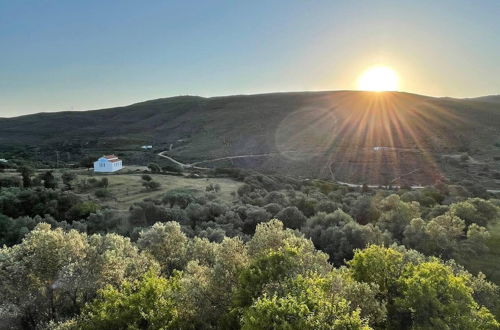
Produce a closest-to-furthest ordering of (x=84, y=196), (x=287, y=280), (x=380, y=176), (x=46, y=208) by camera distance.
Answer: (x=287, y=280)
(x=46, y=208)
(x=84, y=196)
(x=380, y=176)

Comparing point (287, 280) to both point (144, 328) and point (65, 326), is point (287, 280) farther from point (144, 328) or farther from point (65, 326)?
point (65, 326)

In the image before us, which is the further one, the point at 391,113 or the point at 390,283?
the point at 391,113

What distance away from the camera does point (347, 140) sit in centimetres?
13362

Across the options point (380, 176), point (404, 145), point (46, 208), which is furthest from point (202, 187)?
point (404, 145)

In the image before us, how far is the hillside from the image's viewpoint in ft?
332

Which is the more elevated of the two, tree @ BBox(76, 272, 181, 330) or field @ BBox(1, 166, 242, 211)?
tree @ BBox(76, 272, 181, 330)

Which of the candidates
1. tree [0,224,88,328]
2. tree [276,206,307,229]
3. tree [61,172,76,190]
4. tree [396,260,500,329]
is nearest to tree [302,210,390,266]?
tree [276,206,307,229]

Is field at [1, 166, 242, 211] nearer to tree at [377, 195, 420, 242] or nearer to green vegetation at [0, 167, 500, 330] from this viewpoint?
tree at [377, 195, 420, 242]

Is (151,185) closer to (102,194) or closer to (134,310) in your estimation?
(102,194)

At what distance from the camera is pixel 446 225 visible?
36.1m

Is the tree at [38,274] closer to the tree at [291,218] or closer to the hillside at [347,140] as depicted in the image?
the tree at [291,218]

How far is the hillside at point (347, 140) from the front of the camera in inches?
3989

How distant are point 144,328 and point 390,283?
40.1 ft

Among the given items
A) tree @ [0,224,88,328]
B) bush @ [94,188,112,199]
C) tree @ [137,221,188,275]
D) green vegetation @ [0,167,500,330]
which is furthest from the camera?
bush @ [94,188,112,199]
